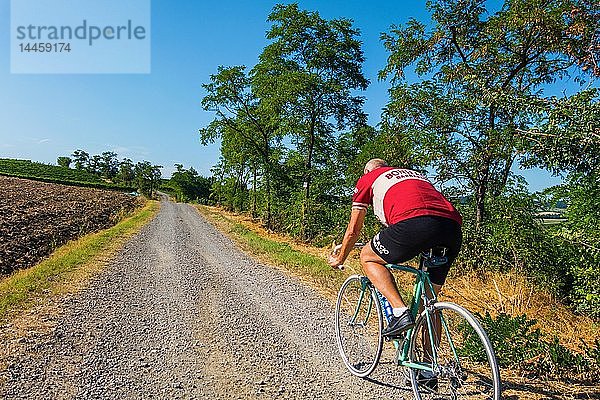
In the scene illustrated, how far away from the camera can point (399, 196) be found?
3586 mm

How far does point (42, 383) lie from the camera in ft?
13.0

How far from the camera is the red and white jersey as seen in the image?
3.46 metres

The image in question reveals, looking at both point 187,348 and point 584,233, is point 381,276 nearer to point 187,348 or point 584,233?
point 187,348

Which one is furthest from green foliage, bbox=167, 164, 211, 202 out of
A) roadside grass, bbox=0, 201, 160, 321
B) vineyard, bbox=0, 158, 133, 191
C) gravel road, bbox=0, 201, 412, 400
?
gravel road, bbox=0, 201, 412, 400

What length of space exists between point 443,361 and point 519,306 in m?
4.12

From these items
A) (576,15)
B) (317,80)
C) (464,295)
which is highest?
(317,80)

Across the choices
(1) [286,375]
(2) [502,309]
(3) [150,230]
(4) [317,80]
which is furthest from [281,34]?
(1) [286,375]

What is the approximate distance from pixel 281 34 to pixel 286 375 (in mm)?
15168

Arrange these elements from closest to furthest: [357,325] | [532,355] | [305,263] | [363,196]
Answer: [363,196], [532,355], [357,325], [305,263]

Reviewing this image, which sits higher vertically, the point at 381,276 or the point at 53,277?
the point at 381,276

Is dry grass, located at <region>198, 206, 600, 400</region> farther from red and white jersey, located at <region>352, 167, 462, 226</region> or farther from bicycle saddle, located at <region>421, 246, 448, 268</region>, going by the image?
red and white jersey, located at <region>352, 167, 462, 226</region>

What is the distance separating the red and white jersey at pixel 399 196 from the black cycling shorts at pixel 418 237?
0.17 ft

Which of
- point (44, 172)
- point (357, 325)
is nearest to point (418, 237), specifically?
point (357, 325)

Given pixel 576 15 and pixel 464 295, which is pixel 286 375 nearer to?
pixel 464 295
